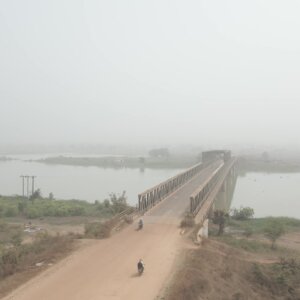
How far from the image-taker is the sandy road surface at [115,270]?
13.4 m

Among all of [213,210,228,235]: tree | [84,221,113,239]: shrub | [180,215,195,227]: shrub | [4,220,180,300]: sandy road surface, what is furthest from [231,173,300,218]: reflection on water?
[4,220,180,300]: sandy road surface

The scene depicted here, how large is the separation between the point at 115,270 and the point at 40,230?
1993 centimetres

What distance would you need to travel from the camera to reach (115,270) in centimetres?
1548

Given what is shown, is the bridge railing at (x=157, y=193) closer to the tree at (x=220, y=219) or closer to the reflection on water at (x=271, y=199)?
the tree at (x=220, y=219)

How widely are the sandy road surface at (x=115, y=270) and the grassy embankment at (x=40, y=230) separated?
841 millimetres

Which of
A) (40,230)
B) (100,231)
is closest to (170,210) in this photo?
(100,231)

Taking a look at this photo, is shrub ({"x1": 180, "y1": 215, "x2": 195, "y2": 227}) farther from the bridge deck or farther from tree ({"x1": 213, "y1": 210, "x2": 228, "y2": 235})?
tree ({"x1": 213, "y1": 210, "x2": 228, "y2": 235})

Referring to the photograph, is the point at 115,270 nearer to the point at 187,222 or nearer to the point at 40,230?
the point at 187,222

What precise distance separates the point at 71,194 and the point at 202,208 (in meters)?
37.1

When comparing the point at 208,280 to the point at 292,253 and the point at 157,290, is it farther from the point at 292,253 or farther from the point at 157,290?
the point at 292,253

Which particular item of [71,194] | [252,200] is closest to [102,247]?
[252,200]

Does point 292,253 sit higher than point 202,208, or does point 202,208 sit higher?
point 202,208

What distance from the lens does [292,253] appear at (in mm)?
24531

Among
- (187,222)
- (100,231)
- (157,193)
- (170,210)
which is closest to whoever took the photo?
(100,231)
